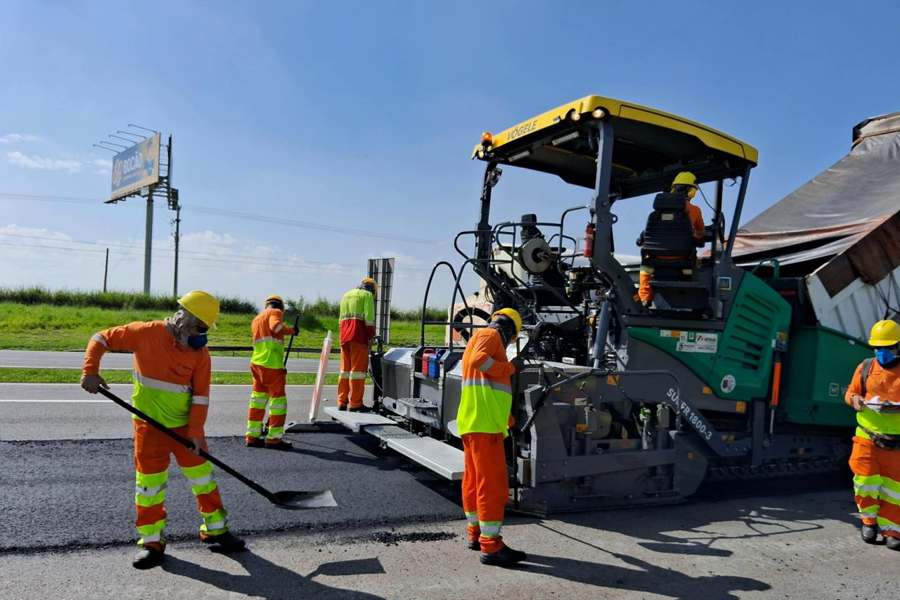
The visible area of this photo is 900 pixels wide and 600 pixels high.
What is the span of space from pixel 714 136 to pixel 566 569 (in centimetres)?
357

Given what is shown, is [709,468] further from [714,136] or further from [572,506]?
[714,136]

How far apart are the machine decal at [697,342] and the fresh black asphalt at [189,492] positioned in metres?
2.22

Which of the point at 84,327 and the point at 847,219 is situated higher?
the point at 847,219

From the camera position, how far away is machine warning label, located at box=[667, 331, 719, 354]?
18.8 ft

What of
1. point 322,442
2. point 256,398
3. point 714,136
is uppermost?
point 714,136

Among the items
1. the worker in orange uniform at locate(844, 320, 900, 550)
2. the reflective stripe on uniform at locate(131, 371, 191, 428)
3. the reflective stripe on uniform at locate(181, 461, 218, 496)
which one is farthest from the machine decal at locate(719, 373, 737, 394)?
the reflective stripe on uniform at locate(131, 371, 191, 428)

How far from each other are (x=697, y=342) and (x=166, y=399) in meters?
4.07

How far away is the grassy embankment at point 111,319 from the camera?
20.8 m

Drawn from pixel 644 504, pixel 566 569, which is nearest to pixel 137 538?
pixel 566 569

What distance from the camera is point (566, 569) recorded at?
4.15 m

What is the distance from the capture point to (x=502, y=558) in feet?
13.6

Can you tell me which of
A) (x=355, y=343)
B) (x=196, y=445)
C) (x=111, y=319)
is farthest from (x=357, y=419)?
(x=111, y=319)

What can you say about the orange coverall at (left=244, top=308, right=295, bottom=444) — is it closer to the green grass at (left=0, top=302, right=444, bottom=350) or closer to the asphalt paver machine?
the asphalt paver machine

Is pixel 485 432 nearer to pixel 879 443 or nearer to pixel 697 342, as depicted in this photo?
pixel 697 342
